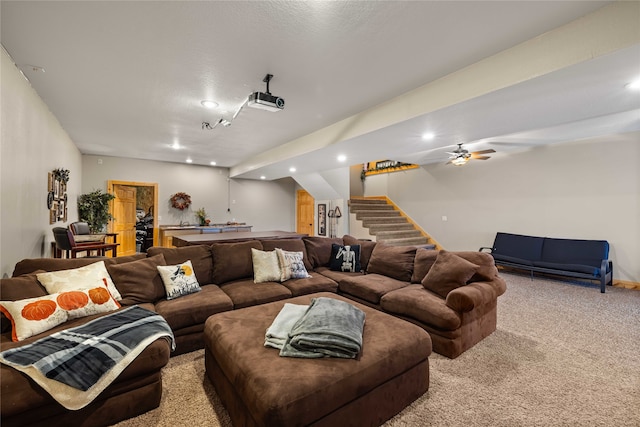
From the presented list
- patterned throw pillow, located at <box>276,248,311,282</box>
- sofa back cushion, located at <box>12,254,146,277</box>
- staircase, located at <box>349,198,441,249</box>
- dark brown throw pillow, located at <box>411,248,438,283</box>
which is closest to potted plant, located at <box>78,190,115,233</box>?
sofa back cushion, located at <box>12,254,146,277</box>

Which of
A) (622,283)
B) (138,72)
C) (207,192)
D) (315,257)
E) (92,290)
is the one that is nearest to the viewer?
(92,290)

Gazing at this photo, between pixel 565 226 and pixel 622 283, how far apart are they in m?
1.19

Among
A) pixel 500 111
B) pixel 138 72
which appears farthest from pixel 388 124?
pixel 138 72

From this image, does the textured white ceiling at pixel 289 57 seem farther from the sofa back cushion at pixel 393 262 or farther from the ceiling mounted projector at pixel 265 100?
the sofa back cushion at pixel 393 262

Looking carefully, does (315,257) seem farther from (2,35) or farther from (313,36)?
(2,35)

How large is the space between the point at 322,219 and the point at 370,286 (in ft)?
16.7

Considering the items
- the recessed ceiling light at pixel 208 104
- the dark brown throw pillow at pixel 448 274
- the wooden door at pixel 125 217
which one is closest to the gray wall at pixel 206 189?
the wooden door at pixel 125 217

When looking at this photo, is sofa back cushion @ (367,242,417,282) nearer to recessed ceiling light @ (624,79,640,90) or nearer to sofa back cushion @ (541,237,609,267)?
recessed ceiling light @ (624,79,640,90)

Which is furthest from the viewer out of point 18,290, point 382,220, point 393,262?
point 382,220

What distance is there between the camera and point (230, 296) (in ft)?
8.96

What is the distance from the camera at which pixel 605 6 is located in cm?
186

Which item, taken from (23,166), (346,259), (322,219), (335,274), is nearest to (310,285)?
(335,274)

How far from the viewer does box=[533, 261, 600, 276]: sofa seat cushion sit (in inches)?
173

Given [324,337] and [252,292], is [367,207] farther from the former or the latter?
[324,337]
